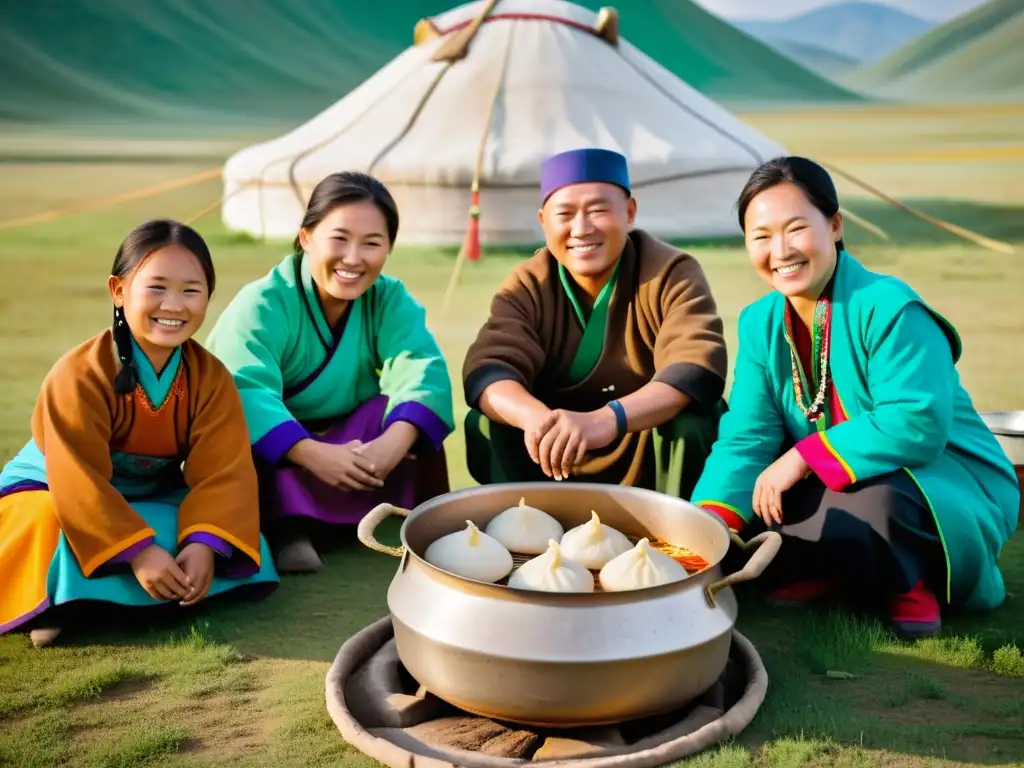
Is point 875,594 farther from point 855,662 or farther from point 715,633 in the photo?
point 715,633

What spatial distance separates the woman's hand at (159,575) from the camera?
6.52 feet

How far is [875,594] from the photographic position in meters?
2.17

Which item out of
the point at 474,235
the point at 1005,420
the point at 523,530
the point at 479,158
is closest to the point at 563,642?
the point at 523,530

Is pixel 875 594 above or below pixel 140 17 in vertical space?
below

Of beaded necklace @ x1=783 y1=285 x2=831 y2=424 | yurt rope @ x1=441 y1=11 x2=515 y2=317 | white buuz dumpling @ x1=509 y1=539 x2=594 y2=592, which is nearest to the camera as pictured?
white buuz dumpling @ x1=509 y1=539 x2=594 y2=592

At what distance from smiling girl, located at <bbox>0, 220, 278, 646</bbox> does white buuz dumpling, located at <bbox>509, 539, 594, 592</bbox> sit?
733 millimetres

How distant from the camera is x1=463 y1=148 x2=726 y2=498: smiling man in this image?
232 cm

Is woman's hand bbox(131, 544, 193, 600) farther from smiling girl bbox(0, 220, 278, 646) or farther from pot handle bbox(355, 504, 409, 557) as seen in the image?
pot handle bbox(355, 504, 409, 557)

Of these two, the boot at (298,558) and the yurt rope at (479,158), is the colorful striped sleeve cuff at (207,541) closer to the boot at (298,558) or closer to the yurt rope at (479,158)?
the boot at (298,558)

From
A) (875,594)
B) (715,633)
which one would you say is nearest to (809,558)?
(875,594)

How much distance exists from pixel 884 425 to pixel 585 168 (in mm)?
814

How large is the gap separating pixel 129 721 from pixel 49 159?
1339 cm

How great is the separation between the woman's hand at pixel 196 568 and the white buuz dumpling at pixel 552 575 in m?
0.71

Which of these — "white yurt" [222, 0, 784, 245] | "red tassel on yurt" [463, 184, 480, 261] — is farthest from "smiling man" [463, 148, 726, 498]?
"white yurt" [222, 0, 784, 245]
